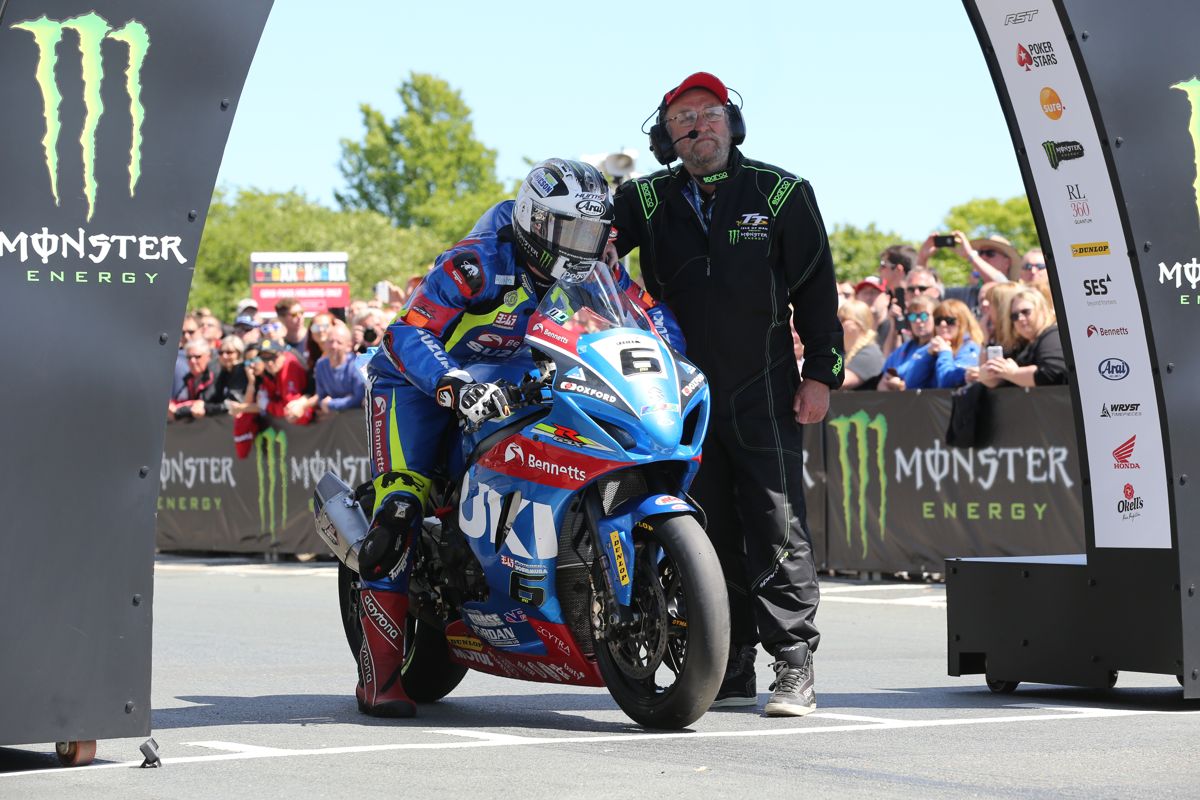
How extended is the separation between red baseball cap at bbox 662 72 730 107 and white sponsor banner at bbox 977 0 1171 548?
1.01 m

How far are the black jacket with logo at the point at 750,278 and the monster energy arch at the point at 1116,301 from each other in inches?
34.5

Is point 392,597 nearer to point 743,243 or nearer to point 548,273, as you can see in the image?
point 548,273

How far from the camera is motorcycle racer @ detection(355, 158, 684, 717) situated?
7.24 meters

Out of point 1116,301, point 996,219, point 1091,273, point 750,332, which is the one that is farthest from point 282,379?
point 996,219

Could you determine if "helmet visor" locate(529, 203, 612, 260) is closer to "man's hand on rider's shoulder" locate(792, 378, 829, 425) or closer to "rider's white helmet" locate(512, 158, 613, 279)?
"rider's white helmet" locate(512, 158, 613, 279)

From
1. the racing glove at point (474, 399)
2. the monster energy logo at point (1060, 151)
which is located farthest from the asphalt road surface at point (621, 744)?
the monster energy logo at point (1060, 151)

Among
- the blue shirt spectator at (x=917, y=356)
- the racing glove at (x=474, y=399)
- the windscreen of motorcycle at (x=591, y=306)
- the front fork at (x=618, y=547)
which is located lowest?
the front fork at (x=618, y=547)

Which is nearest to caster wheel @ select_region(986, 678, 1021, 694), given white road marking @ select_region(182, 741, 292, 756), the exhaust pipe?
the exhaust pipe

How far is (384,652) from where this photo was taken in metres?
7.59

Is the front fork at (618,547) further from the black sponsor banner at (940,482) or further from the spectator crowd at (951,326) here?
the black sponsor banner at (940,482)

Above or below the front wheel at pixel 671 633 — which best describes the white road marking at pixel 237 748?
below

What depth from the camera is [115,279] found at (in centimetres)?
589

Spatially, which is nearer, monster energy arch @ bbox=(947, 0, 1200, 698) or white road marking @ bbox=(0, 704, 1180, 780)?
white road marking @ bbox=(0, 704, 1180, 780)

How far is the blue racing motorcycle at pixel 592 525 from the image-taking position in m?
6.69
